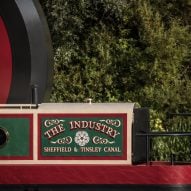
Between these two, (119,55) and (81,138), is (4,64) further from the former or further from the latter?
(119,55)

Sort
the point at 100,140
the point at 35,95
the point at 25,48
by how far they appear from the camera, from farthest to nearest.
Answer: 1. the point at 25,48
2. the point at 35,95
3. the point at 100,140

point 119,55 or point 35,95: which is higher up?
point 119,55

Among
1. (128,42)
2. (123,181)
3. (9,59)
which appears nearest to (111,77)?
(128,42)

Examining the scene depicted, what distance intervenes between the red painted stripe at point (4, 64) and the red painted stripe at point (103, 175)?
121cm

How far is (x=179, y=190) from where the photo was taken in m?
7.45

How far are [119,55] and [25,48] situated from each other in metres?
8.07

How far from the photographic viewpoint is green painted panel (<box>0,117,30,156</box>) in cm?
762

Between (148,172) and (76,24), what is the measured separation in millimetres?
8883

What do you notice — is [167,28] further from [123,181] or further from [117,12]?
[123,181]

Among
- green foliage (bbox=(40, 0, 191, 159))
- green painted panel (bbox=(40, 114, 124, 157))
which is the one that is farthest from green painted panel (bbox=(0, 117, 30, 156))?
green foliage (bbox=(40, 0, 191, 159))

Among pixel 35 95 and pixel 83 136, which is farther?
pixel 35 95

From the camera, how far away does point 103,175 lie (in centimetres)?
744

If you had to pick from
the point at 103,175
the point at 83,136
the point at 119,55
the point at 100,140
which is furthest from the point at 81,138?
the point at 119,55

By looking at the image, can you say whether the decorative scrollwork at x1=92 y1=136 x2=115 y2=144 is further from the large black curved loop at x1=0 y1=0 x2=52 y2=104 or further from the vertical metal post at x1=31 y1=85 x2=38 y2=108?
the large black curved loop at x1=0 y1=0 x2=52 y2=104
